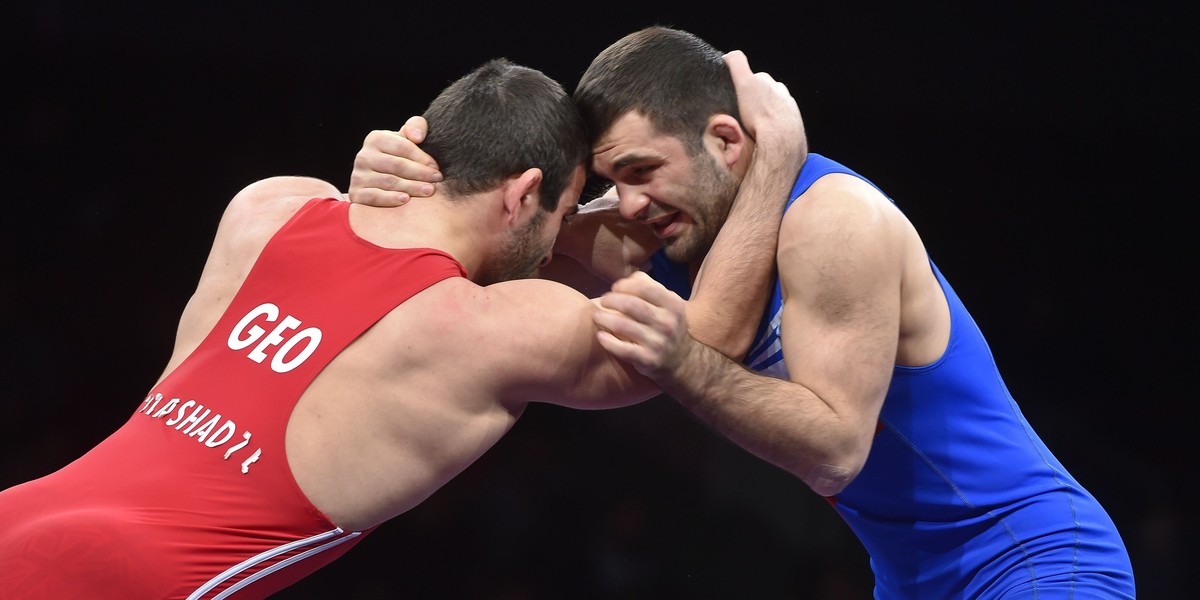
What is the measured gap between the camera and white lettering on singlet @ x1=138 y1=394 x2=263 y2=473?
1.77 meters

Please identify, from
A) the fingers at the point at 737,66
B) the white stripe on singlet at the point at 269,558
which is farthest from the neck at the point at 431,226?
the fingers at the point at 737,66

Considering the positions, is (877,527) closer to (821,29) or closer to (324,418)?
(324,418)

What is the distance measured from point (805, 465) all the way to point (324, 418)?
33.9 inches

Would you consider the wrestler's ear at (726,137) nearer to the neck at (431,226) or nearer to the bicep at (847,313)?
the bicep at (847,313)

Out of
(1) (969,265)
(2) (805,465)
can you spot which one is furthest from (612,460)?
(2) (805,465)

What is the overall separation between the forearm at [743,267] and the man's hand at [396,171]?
22.1 inches

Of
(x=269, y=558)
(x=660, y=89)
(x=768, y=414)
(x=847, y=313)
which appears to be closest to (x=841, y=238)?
(x=847, y=313)

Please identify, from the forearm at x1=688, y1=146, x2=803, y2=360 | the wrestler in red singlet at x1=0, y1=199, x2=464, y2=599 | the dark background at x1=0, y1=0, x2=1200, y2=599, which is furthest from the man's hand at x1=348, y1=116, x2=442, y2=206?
the dark background at x1=0, y1=0, x2=1200, y2=599

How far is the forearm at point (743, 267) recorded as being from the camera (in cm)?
213

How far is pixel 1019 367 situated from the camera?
5.09 meters

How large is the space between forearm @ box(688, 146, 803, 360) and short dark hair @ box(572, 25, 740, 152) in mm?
230

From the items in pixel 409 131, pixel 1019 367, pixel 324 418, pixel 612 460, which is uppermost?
pixel 409 131

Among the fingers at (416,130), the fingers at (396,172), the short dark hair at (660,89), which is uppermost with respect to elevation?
the short dark hair at (660,89)

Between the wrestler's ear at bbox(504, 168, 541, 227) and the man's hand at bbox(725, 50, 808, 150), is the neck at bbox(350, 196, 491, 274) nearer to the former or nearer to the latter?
the wrestler's ear at bbox(504, 168, 541, 227)
